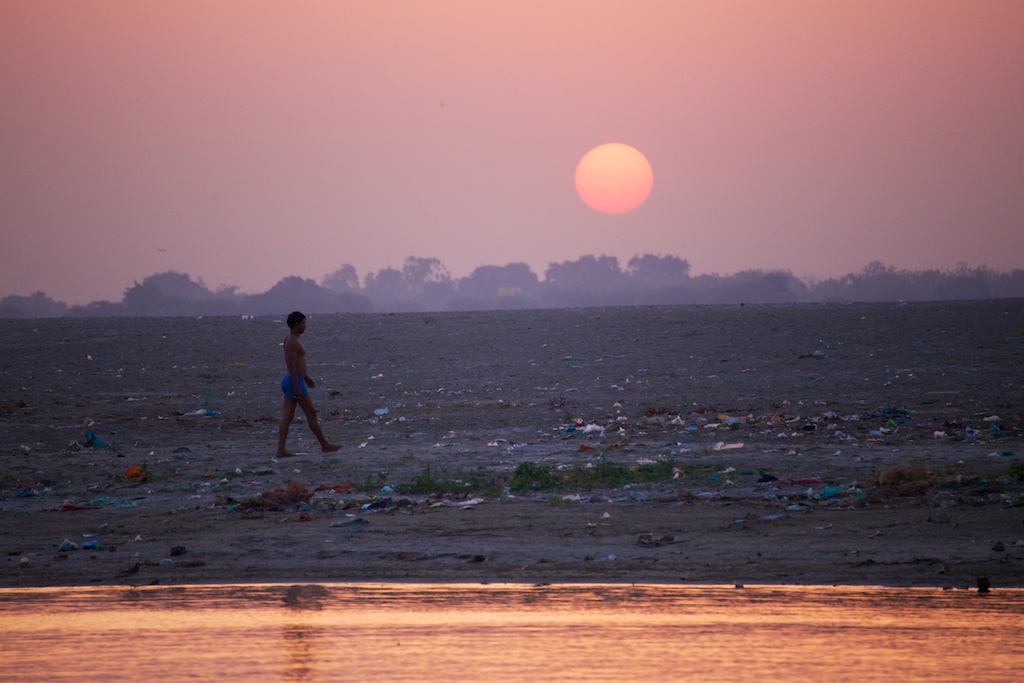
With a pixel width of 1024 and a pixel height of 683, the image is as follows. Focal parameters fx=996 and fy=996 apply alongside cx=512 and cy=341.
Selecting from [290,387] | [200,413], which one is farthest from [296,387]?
[200,413]

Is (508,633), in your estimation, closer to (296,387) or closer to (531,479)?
(531,479)

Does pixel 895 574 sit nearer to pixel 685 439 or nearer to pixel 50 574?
pixel 685 439

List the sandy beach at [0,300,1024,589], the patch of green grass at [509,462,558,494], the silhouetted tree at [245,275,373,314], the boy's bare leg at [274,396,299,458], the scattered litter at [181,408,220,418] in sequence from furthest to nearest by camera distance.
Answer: the silhouetted tree at [245,275,373,314]
the scattered litter at [181,408,220,418]
the boy's bare leg at [274,396,299,458]
the patch of green grass at [509,462,558,494]
the sandy beach at [0,300,1024,589]

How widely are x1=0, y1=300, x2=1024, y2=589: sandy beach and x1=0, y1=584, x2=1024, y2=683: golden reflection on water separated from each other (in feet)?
1.13

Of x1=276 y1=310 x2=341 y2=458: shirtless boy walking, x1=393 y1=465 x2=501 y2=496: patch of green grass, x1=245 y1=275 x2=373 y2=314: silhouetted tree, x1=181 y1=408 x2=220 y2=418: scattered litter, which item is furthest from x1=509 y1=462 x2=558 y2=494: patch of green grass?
x1=245 y1=275 x2=373 y2=314: silhouetted tree

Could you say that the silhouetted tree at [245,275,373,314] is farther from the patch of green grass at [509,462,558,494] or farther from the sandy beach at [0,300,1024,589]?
the patch of green grass at [509,462,558,494]

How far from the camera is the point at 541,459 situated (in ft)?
33.1

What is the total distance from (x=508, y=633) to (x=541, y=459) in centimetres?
482

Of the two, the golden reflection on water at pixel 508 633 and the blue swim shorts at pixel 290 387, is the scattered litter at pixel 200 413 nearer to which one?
the blue swim shorts at pixel 290 387

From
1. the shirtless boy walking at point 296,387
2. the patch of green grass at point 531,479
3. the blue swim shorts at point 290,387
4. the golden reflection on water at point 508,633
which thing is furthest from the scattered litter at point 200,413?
the golden reflection on water at point 508,633

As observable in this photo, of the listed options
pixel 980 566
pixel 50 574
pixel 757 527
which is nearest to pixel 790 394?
pixel 757 527

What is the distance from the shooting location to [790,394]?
13750 millimetres

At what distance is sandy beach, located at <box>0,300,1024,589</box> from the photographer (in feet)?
22.0

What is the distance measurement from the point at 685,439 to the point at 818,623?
18.4ft
